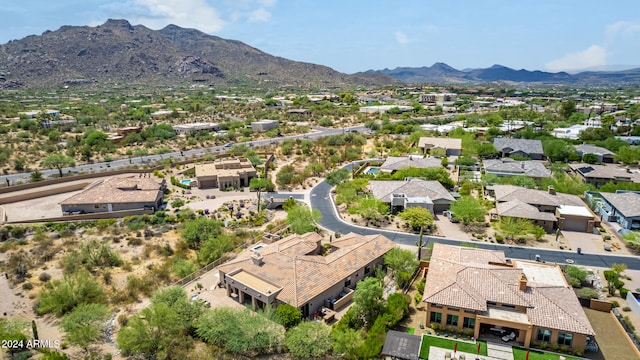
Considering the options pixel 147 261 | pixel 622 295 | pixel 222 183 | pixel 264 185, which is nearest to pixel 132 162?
pixel 222 183

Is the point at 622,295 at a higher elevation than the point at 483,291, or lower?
lower

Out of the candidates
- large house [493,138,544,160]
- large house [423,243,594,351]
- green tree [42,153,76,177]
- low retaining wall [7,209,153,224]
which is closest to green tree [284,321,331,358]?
large house [423,243,594,351]

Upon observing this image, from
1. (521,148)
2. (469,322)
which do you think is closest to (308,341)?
(469,322)

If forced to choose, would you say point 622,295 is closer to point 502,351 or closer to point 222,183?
point 502,351

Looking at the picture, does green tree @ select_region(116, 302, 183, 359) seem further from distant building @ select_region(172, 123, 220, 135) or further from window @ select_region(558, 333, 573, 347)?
distant building @ select_region(172, 123, 220, 135)

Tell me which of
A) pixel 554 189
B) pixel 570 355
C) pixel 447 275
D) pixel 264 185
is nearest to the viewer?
pixel 570 355

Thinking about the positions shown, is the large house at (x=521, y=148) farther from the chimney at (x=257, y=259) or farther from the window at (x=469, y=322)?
the chimney at (x=257, y=259)

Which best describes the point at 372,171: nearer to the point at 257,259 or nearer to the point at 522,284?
the point at 257,259
